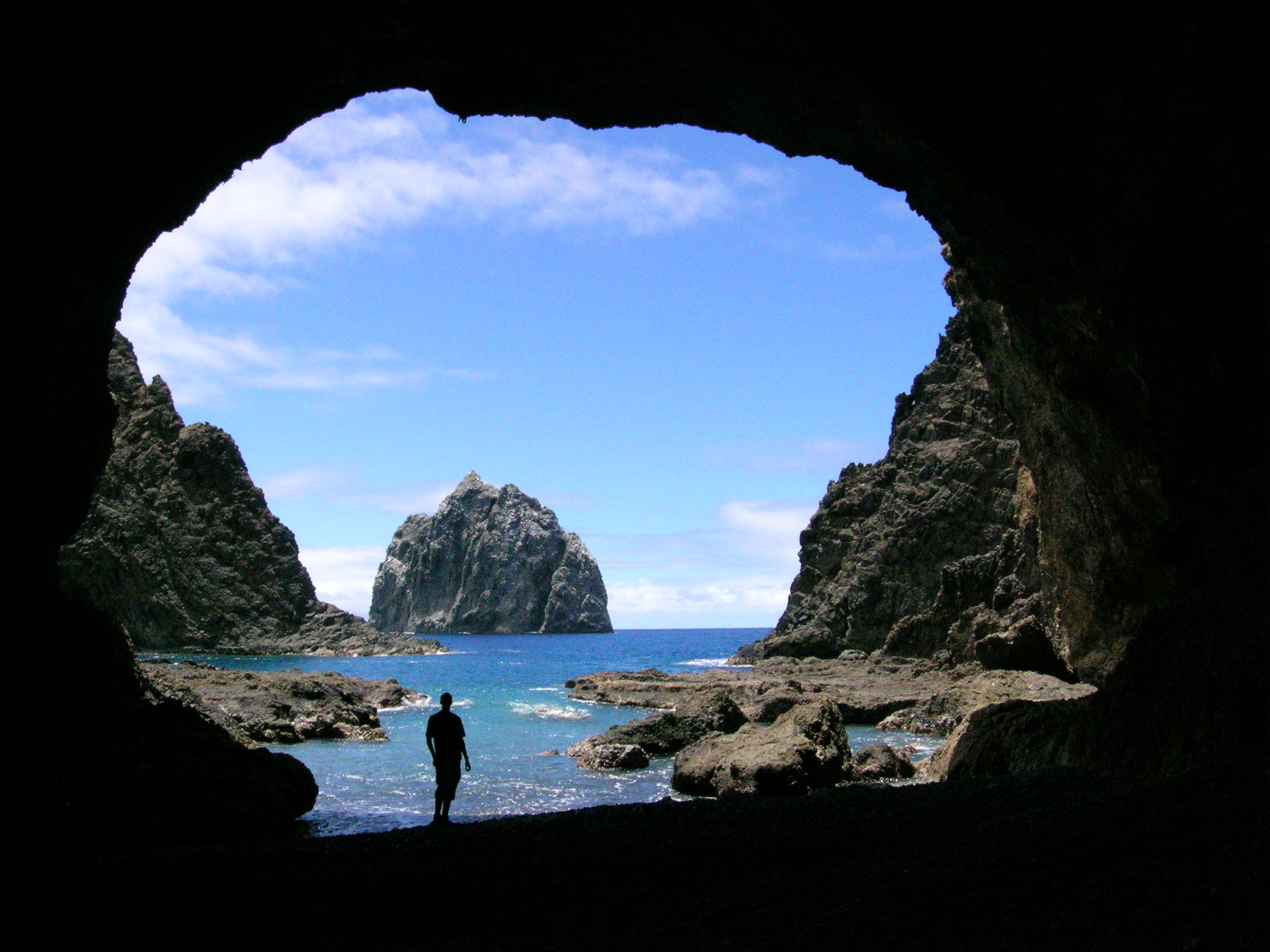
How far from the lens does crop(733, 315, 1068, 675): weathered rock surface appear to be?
42.3 meters

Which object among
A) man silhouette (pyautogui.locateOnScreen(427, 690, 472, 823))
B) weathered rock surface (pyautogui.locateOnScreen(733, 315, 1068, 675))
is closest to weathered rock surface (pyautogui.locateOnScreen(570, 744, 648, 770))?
man silhouette (pyautogui.locateOnScreen(427, 690, 472, 823))

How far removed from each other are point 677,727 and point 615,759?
328 cm

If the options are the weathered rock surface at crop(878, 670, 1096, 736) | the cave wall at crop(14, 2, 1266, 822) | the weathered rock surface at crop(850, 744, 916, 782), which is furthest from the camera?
the weathered rock surface at crop(878, 670, 1096, 736)

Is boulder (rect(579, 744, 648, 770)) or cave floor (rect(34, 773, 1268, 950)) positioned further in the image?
boulder (rect(579, 744, 648, 770))

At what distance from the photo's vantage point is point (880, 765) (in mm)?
17000

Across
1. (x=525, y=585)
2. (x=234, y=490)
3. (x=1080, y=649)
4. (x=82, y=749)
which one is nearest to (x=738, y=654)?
(x=234, y=490)

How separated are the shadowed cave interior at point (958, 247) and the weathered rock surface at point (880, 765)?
457 centimetres

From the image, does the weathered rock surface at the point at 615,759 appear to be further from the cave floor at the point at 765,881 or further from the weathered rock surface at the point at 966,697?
the cave floor at the point at 765,881

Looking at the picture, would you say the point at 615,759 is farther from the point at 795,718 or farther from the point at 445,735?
the point at 445,735

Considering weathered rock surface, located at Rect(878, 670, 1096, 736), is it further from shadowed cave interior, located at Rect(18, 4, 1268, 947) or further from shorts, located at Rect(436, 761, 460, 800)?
shorts, located at Rect(436, 761, 460, 800)

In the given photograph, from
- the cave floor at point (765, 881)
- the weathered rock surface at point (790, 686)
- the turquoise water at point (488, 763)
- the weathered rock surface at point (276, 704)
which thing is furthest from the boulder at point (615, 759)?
the cave floor at point (765, 881)

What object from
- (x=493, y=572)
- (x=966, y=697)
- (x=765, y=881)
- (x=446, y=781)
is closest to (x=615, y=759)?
(x=446, y=781)

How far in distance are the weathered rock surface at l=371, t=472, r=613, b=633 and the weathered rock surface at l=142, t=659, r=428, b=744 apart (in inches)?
5987

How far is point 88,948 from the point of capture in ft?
17.6
